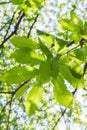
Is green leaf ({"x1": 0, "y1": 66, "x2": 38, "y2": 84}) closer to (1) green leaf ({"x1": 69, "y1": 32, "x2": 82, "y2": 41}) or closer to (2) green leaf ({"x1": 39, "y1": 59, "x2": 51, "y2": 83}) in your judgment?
(2) green leaf ({"x1": 39, "y1": 59, "x2": 51, "y2": 83})

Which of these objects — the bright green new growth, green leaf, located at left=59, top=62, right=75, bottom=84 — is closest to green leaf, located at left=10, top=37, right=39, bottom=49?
the bright green new growth

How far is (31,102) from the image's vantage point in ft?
3.06

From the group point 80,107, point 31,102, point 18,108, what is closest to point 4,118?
point 18,108

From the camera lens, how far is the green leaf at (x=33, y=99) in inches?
36.4

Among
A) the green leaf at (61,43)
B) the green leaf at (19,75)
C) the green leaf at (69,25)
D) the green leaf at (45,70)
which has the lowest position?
the green leaf at (45,70)

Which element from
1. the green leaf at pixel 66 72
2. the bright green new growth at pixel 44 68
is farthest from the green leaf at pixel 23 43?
the green leaf at pixel 66 72

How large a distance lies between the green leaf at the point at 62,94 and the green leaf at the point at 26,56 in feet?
0.31

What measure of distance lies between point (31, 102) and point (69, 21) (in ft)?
1.04

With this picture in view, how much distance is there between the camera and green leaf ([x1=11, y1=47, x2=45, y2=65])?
895mm

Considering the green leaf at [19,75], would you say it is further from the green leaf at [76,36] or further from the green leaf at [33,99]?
the green leaf at [76,36]

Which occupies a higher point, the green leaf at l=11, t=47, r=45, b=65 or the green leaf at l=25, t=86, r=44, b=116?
the green leaf at l=11, t=47, r=45, b=65

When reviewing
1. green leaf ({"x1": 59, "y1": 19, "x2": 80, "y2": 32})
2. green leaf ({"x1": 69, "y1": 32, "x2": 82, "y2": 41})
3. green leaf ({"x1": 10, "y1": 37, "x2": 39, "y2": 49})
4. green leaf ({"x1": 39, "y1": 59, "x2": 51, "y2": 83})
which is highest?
green leaf ({"x1": 59, "y1": 19, "x2": 80, "y2": 32})

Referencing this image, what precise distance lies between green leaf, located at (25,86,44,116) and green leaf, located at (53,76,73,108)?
2.6 inches

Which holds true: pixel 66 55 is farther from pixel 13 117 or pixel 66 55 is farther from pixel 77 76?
pixel 13 117
